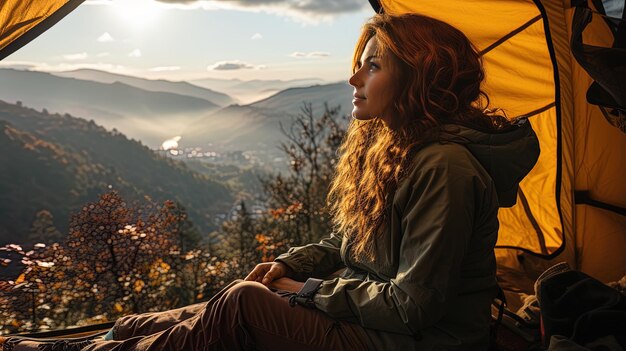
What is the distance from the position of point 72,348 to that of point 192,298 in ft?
9.23

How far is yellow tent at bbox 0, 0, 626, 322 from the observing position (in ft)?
9.24

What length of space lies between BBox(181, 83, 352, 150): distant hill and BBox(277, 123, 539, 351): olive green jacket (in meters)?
5.20

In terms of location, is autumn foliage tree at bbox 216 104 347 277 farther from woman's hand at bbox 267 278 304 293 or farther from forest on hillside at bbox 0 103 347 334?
woman's hand at bbox 267 278 304 293

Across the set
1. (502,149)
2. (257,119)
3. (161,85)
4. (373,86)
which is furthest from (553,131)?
(161,85)

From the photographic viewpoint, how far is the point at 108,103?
977 cm

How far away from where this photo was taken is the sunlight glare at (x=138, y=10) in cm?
472

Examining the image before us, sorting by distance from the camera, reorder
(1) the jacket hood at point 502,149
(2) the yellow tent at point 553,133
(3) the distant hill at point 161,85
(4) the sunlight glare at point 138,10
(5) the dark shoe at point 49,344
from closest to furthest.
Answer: (1) the jacket hood at point 502,149 → (5) the dark shoe at point 49,344 → (2) the yellow tent at point 553,133 → (4) the sunlight glare at point 138,10 → (3) the distant hill at point 161,85

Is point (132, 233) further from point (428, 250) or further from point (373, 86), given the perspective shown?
point (428, 250)

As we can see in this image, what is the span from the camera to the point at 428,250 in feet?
5.01

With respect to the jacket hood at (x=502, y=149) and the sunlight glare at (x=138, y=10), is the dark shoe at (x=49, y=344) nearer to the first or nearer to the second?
the jacket hood at (x=502, y=149)

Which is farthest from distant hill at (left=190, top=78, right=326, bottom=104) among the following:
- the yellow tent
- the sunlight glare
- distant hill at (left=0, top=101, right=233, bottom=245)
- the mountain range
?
the yellow tent

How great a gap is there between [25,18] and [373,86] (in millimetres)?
1526

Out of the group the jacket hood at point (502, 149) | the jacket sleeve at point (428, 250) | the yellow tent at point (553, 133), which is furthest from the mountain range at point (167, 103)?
the jacket sleeve at point (428, 250)

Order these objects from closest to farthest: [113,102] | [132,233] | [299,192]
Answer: [132,233] < [299,192] < [113,102]
